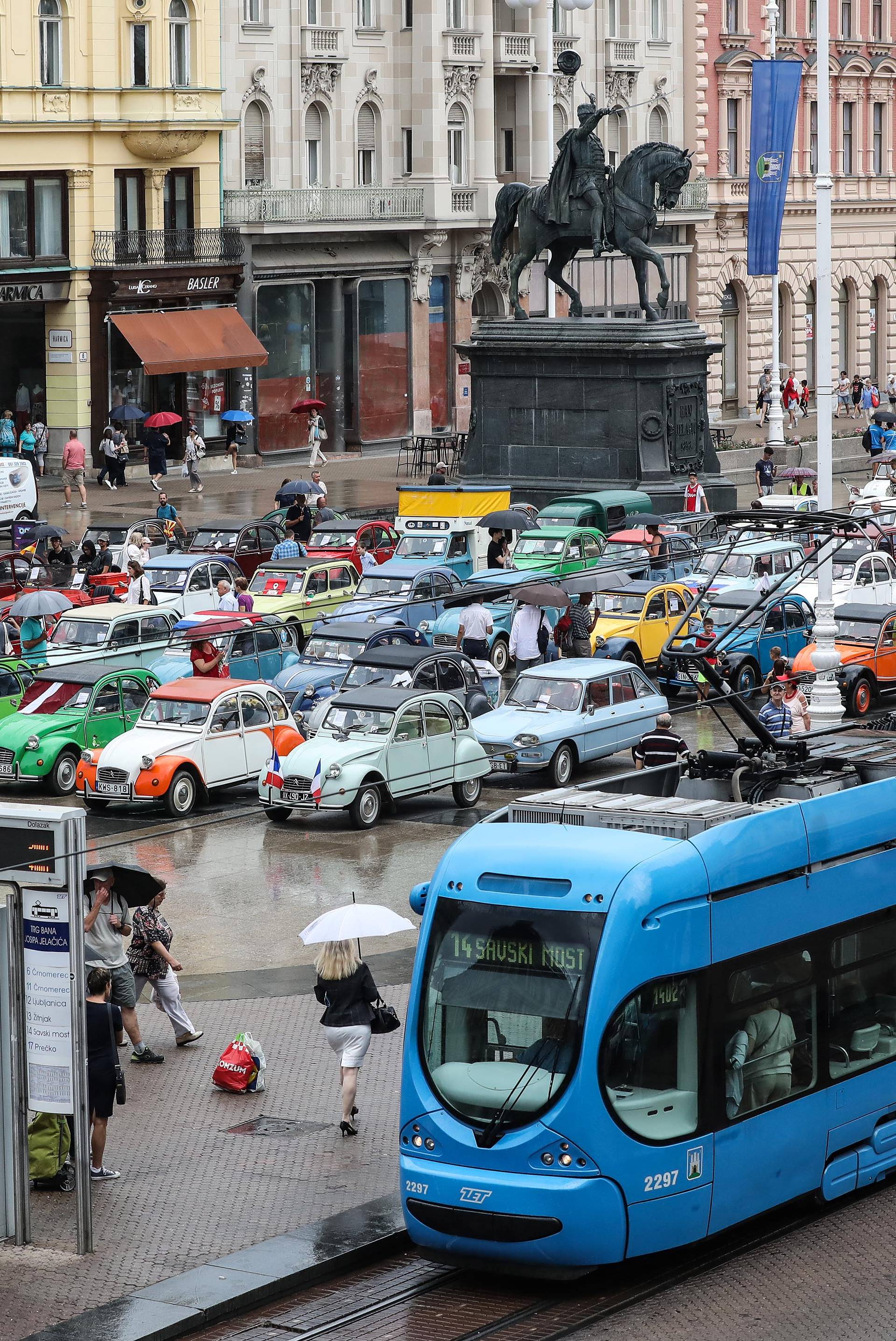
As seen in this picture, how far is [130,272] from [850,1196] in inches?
1759

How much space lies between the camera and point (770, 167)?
47.3 m

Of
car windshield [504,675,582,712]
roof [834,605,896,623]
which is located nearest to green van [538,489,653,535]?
roof [834,605,896,623]

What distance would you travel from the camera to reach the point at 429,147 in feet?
210

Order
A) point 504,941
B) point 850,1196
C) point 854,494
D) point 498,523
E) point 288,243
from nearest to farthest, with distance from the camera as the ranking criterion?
point 504,941, point 850,1196, point 498,523, point 854,494, point 288,243

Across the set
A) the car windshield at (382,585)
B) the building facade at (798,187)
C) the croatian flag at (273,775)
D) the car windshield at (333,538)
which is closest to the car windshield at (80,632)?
the car windshield at (382,585)

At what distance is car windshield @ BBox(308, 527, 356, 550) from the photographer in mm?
38969

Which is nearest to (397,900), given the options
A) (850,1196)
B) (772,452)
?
(850,1196)

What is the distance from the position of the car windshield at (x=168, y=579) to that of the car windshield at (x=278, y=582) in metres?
1.23

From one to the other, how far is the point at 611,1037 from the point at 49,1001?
352 centimetres

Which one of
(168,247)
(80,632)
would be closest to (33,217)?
(168,247)

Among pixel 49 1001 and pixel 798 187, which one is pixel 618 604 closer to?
pixel 49 1001

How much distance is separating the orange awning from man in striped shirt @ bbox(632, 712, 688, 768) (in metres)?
33.7

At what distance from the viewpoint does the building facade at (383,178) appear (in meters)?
60.4

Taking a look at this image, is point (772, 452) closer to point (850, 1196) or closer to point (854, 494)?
point (854, 494)
